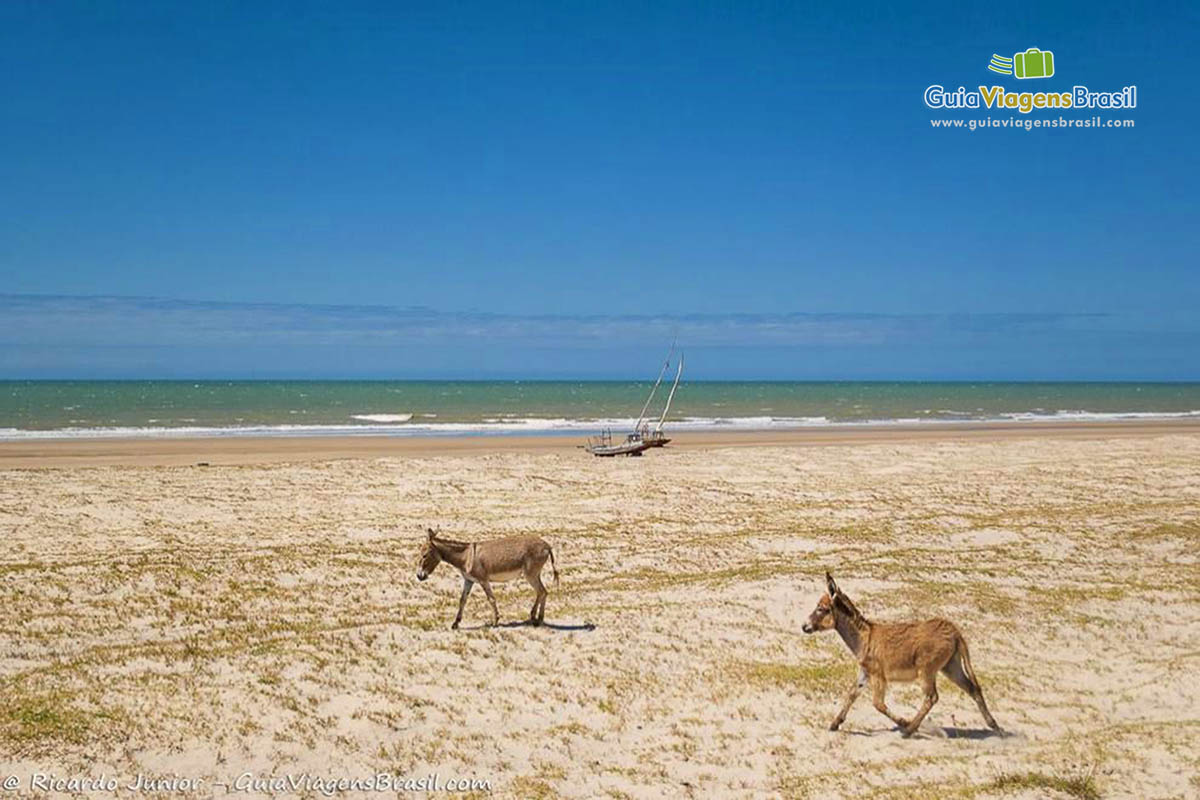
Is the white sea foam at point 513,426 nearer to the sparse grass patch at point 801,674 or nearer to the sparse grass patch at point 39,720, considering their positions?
the sparse grass patch at point 39,720

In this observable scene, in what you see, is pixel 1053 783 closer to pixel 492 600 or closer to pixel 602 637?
pixel 602 637

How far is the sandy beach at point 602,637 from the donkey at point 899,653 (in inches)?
17.0

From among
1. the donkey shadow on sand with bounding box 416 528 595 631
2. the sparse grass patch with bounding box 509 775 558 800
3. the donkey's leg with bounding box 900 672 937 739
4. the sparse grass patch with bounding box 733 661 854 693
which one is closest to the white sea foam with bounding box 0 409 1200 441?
the donkey shadow on sand with bounding box 416 528 595 631

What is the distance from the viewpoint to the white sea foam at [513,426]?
5388 centimetres

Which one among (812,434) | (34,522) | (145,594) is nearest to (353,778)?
(145,594)

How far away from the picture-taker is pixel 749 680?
11.7 meters

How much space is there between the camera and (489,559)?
13297 mm

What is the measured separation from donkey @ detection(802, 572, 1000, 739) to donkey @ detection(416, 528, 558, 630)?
4635mm

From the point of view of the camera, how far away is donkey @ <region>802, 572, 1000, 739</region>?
982 cm

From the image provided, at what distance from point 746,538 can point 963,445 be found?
83.6ft

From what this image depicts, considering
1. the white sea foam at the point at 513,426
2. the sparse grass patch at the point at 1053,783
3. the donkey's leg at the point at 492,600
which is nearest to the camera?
the sparse grass patch at the point at 1053,783

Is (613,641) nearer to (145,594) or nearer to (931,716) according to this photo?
(931,716)

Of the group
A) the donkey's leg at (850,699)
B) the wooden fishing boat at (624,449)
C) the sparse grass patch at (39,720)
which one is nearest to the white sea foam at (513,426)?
the wooden fishing boat at (624,449)

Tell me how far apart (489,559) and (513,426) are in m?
50.7
